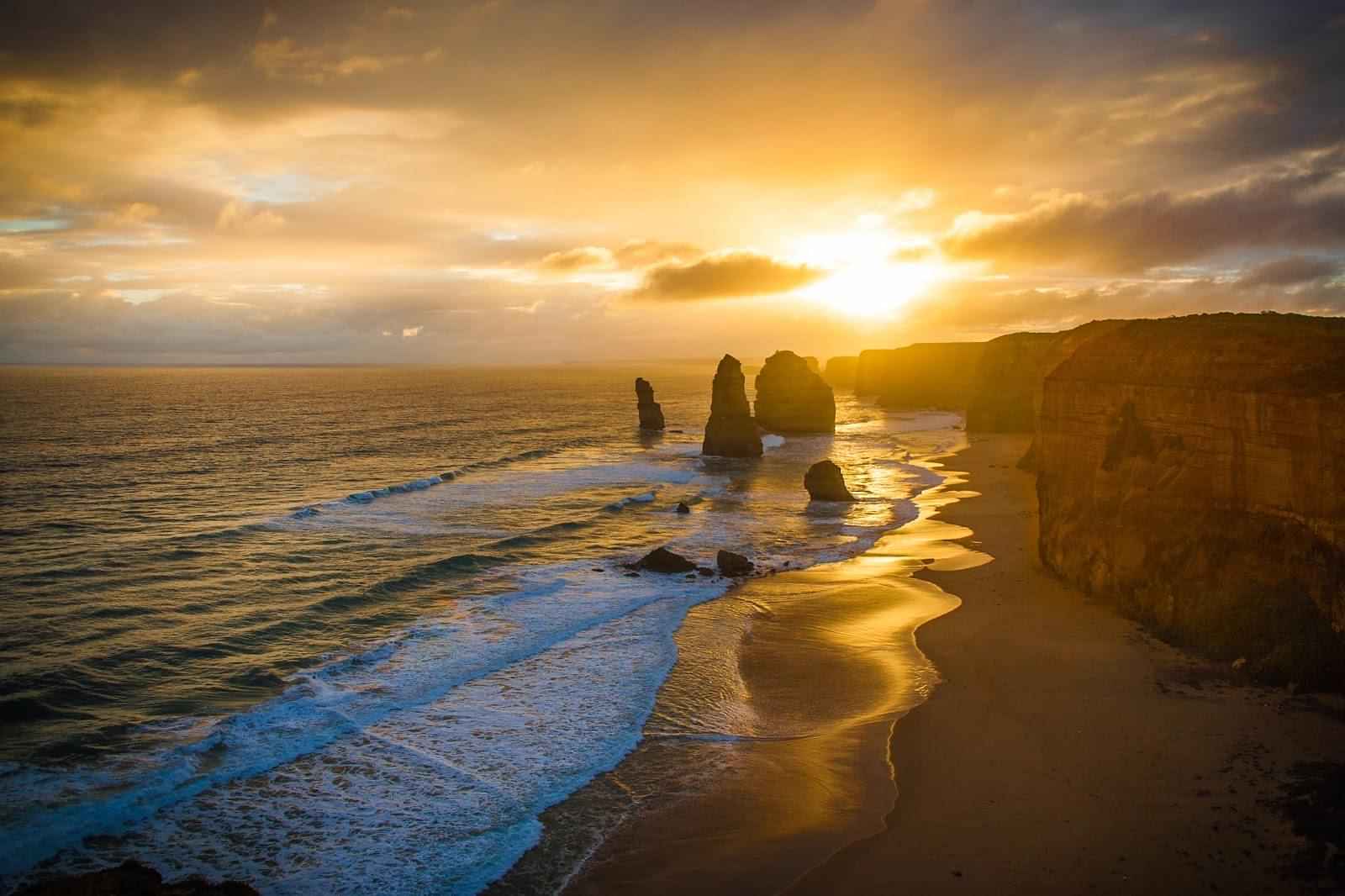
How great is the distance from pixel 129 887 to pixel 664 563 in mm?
21739

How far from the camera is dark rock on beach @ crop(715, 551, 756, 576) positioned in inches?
1160

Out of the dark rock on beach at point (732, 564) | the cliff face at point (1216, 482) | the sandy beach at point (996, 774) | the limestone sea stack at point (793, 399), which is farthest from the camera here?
the limestone sea stack at point (793, 399)

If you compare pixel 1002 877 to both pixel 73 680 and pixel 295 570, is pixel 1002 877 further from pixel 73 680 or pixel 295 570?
pixel 295 570

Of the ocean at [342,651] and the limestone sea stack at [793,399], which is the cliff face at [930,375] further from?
the ocean at [342,651]

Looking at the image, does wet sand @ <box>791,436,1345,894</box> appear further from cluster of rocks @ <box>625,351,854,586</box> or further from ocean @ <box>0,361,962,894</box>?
cluster of rocks @ <box>625,351,854,586</box>

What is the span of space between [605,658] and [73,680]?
12420 millimetres

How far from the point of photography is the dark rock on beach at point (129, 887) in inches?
348

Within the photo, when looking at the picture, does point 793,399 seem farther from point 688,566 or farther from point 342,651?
point 342,651

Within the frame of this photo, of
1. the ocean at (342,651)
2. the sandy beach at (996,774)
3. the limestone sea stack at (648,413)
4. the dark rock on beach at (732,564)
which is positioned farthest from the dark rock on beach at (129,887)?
the limestone sea stack at (648,413)

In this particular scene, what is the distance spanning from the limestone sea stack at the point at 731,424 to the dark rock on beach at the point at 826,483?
71.6 feet

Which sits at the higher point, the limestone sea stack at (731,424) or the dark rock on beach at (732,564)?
the limestone sea stack at (731,424)

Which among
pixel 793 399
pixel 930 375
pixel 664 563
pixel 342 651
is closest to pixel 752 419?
pixel 793 399

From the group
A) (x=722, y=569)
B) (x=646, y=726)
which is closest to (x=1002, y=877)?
(x=646, y=726)

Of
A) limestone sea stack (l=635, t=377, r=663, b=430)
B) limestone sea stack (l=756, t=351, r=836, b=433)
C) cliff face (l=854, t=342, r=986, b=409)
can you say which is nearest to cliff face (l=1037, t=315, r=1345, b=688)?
limestone sea stack (l=756, t=351, r=836, b=433)
